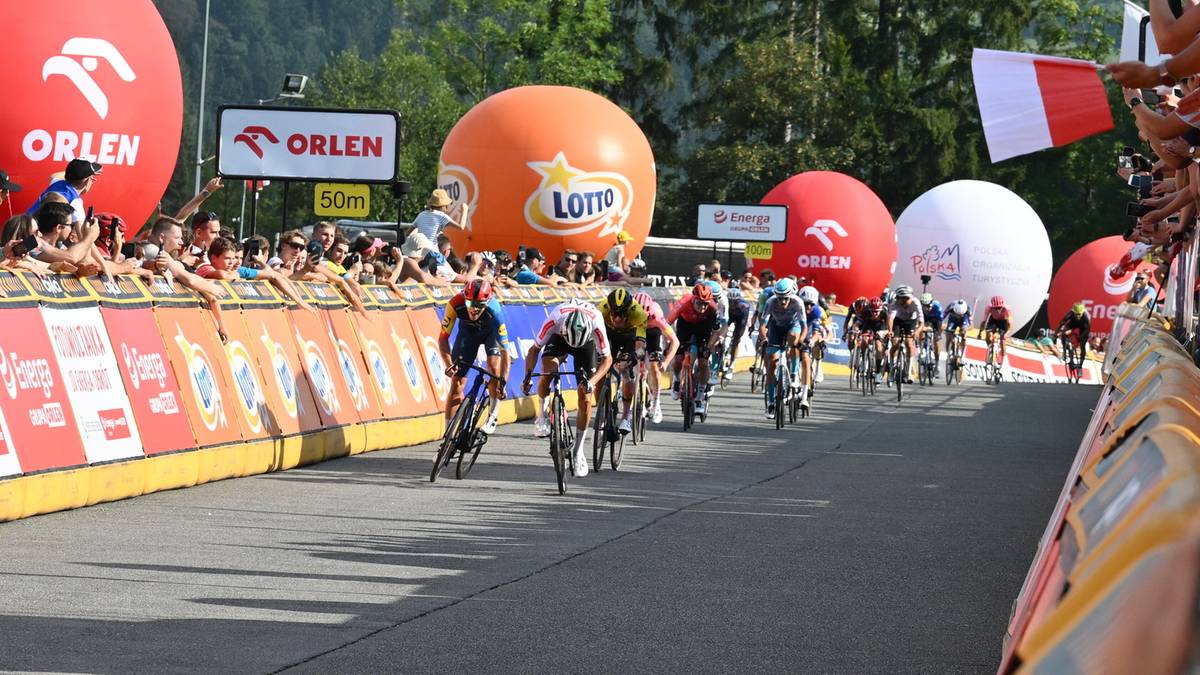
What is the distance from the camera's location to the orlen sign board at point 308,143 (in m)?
Answer: 19.0

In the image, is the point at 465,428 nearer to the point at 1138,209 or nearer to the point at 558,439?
the point at 558,439

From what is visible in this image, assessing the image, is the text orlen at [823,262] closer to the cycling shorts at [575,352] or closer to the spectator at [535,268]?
the spectator at [535,268]

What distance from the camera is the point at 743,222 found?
1542 inches

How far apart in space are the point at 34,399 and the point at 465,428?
4.02 m

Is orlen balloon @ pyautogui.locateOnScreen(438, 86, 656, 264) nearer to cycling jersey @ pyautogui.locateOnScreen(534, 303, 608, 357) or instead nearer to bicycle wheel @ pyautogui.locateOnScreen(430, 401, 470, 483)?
cycling jersey @ pyautogui.locateOnScreen(534, 303, 608, 357)

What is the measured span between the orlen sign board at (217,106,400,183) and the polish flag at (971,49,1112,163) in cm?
773

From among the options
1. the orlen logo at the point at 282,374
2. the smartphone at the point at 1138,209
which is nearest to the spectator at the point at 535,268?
the orlen logo at the point at 282,374

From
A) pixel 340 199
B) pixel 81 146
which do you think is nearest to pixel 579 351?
pixel 81 146

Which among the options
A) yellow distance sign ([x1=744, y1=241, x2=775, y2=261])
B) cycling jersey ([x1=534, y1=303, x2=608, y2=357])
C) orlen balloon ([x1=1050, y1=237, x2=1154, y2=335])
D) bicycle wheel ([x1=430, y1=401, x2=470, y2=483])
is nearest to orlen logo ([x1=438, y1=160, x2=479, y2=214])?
yellow distance sign ([x1=744, y1=241, x2=775, y2=261])

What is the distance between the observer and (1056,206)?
81.2 m

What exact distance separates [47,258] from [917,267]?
41.0m

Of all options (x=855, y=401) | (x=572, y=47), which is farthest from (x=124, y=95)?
(x=572, y=47)

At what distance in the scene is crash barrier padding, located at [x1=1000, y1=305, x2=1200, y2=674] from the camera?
2.61m

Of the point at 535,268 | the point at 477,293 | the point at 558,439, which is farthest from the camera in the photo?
the point at 535,268
